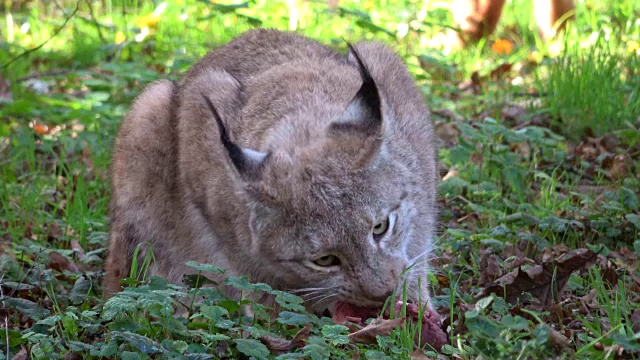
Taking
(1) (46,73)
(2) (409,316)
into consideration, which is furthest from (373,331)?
(1) (46,73)

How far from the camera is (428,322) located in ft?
11.9

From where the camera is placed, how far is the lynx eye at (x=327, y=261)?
3.70 metres

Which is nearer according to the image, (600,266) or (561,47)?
(600,266)

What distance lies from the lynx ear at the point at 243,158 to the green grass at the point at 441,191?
457 mm

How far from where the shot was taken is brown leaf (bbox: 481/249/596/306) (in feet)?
13.5

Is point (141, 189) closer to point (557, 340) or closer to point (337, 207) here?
point (337, 207)

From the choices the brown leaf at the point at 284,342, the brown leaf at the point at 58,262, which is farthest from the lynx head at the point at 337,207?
the brown leaf at the point at 58,262

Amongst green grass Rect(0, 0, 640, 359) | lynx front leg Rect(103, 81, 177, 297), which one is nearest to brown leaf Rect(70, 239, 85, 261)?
green grass Rect(0, 0, 640, 359)

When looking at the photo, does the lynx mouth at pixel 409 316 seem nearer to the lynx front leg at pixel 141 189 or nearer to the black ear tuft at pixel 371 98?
the black ear tuft at pixel 371 98

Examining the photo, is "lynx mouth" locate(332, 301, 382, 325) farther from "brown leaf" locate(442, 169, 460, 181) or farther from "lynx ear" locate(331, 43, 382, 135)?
"brown leaf" locate(442, 169, 460, 181)

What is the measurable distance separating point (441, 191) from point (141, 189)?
1.83 meters

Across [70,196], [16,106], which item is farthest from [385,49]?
[16,106]

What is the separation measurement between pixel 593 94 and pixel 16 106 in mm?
3954

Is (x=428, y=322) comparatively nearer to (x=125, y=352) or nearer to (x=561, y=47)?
(x=125, y=352)
